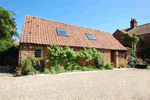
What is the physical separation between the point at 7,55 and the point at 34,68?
5.23 meters

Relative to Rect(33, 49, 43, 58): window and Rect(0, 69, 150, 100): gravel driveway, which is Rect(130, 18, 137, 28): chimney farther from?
Rect(33, 49, 43, 58): window

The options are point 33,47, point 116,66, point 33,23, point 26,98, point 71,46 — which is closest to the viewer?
point 26,98

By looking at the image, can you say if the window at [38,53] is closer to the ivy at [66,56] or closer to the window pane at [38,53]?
the window pane at [38,53]

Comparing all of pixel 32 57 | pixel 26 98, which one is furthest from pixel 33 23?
pixel 26 98

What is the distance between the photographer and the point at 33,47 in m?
8.47

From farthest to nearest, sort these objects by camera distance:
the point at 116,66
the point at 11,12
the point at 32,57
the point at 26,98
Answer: the point at 11,12, the point at 116,66, the point at 32,57, the point at 26,98

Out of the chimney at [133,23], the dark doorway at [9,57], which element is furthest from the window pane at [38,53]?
the chimney at [133,23]

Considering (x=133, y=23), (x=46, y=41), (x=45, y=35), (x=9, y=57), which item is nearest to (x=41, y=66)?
(x=46, y=41)

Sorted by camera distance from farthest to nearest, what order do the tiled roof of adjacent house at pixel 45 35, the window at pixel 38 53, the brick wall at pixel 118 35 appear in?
the brick wall at pixel 118 35
the tiled roof of adjacent house at pixel 45 35
the window at pixel 38 53

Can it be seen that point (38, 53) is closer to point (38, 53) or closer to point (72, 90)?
point (38, 53)

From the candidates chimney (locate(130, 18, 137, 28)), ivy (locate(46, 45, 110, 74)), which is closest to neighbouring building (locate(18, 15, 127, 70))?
ivy (locate(46, 45, 110, 74))

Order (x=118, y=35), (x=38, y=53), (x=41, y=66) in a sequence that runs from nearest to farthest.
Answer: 1. (x=41, y=66)
2. (x=38, y=53)
3. (x=118, y=35)

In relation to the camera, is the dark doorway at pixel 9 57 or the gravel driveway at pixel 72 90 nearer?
the gravel driveway at pixel 72 90

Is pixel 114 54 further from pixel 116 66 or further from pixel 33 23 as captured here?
pixel 33 23
